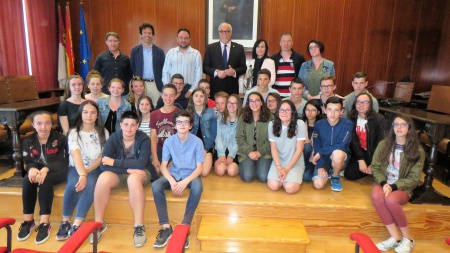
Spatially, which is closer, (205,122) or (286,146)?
(286,146)

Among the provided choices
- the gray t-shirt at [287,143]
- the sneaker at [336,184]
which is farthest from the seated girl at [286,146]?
the sneaker at [336,184]

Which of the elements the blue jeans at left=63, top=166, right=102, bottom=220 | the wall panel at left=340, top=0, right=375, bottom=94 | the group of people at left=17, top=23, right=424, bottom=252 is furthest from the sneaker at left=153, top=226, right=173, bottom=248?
the wall panel at left=340, top=0, right=375, bottom=94

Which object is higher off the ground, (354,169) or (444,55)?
(444,55)

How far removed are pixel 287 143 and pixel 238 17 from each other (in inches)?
131

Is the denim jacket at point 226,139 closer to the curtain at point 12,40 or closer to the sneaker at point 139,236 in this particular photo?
the sneaker at point 139,236

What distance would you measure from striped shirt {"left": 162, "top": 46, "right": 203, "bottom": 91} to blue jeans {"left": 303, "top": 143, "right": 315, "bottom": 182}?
5.03ft

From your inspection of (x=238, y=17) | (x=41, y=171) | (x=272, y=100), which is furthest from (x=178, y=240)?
(x=238, y=17)

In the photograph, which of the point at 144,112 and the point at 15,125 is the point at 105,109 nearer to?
the point at 144,112

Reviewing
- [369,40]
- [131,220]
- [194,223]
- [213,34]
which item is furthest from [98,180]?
[369,40]

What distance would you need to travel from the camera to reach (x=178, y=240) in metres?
1.27

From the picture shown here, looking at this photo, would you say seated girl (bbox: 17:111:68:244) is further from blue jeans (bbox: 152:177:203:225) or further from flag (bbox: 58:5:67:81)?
flag (bbox: 58:5:67:81)

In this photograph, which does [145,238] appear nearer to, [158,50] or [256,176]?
[256,176]

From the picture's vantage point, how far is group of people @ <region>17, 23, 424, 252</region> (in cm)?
229

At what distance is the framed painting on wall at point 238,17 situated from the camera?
5.28 m
